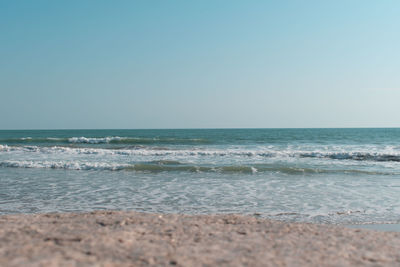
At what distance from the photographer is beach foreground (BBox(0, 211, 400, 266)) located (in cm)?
393

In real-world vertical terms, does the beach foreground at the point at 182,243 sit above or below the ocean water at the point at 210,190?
above

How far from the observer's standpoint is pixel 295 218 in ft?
24.7

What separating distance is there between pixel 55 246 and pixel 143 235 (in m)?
1.19

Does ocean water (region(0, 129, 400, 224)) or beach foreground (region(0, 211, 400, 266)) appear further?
ocean water (region(0, 129, 400, 224))

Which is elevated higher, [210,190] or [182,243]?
[182,243]

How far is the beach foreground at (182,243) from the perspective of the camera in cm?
393

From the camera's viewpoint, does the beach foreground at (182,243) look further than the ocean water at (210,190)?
No

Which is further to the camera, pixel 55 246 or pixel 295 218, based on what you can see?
pixel 295 218

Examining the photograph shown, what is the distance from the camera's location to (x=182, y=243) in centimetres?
466

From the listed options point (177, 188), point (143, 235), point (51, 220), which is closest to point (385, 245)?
point (143, 235)

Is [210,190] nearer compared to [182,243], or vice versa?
[182,243]

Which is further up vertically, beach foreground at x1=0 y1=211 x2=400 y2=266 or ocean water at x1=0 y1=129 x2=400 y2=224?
beach foreground at x1=0 y1=211 x2=400 y2=266

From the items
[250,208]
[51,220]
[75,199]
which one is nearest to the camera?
[51,220]

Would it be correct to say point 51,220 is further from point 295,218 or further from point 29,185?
point 29,185
